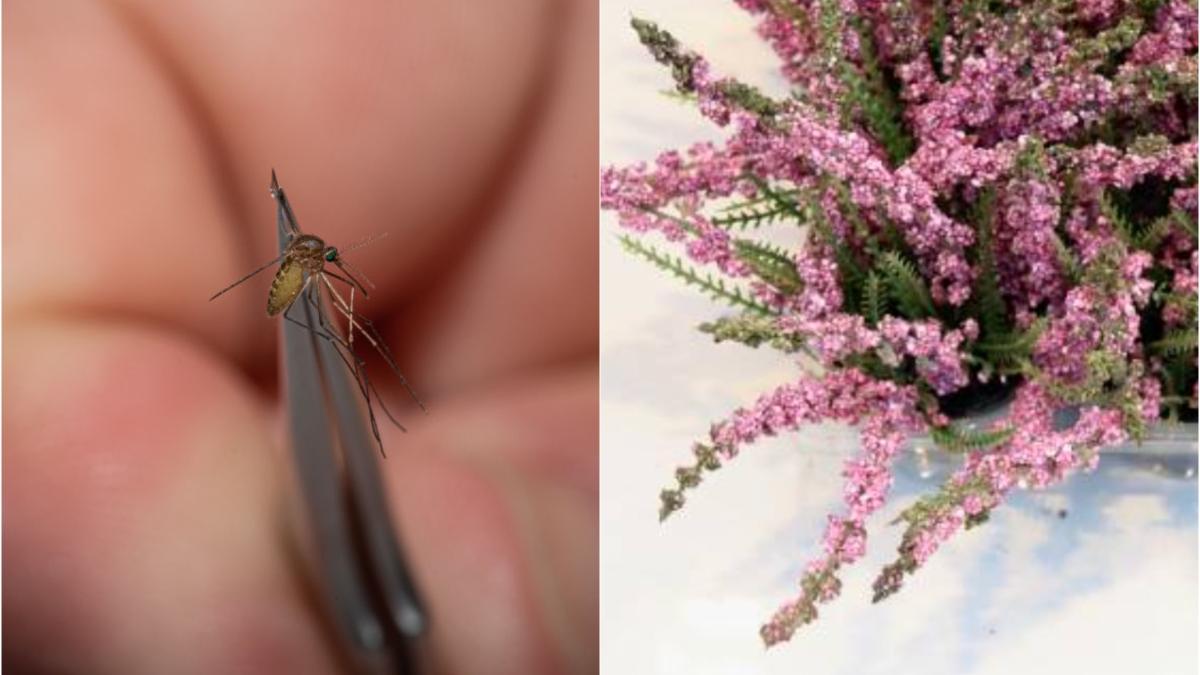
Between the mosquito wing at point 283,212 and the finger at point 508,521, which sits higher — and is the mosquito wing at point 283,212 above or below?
above

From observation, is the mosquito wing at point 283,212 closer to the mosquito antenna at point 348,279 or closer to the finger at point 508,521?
the mosquito antenna at point 348,279

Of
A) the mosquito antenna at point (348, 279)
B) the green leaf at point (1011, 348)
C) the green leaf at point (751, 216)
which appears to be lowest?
the green leaf at point (1011, 348)

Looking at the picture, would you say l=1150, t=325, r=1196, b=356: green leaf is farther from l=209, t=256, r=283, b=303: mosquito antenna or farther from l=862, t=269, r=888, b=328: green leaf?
l=209, t=256, r=283, b=303: mosquito antenna

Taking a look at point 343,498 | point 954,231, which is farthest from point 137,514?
point 954,231

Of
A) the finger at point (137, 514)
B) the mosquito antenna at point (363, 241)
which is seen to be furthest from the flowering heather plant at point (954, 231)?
the finger at point (137, 514)

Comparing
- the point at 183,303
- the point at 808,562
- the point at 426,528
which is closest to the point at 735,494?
the point at 808,562

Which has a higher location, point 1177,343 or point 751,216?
point 751,216

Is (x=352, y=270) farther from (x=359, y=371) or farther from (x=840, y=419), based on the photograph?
(x=840, y=419)
